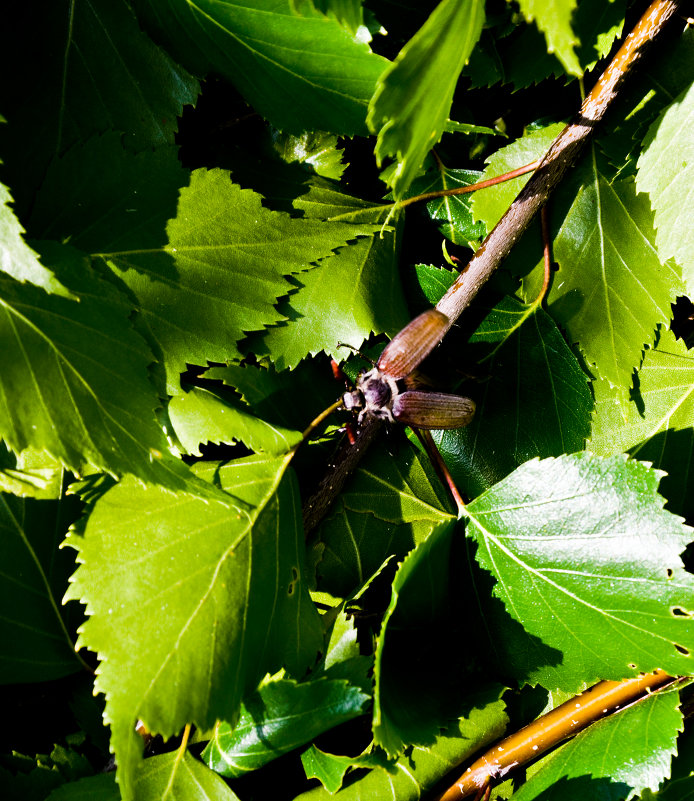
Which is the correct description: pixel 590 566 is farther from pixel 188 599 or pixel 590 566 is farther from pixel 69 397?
pixel 69 397

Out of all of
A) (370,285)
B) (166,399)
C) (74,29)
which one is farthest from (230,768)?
(74,29)

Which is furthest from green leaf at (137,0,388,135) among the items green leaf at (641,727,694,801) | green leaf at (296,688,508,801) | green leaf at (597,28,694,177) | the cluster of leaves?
green leaf at (641,727,694,801)

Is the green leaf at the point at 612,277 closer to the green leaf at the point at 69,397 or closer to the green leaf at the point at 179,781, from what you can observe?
the green leaf at the point at 69,397

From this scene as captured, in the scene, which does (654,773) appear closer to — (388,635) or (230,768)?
(388,635)

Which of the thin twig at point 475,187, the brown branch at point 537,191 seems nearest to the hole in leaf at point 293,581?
the brown branch at point 537,191

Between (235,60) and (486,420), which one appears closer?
(235,60)

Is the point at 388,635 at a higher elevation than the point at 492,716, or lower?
higher
